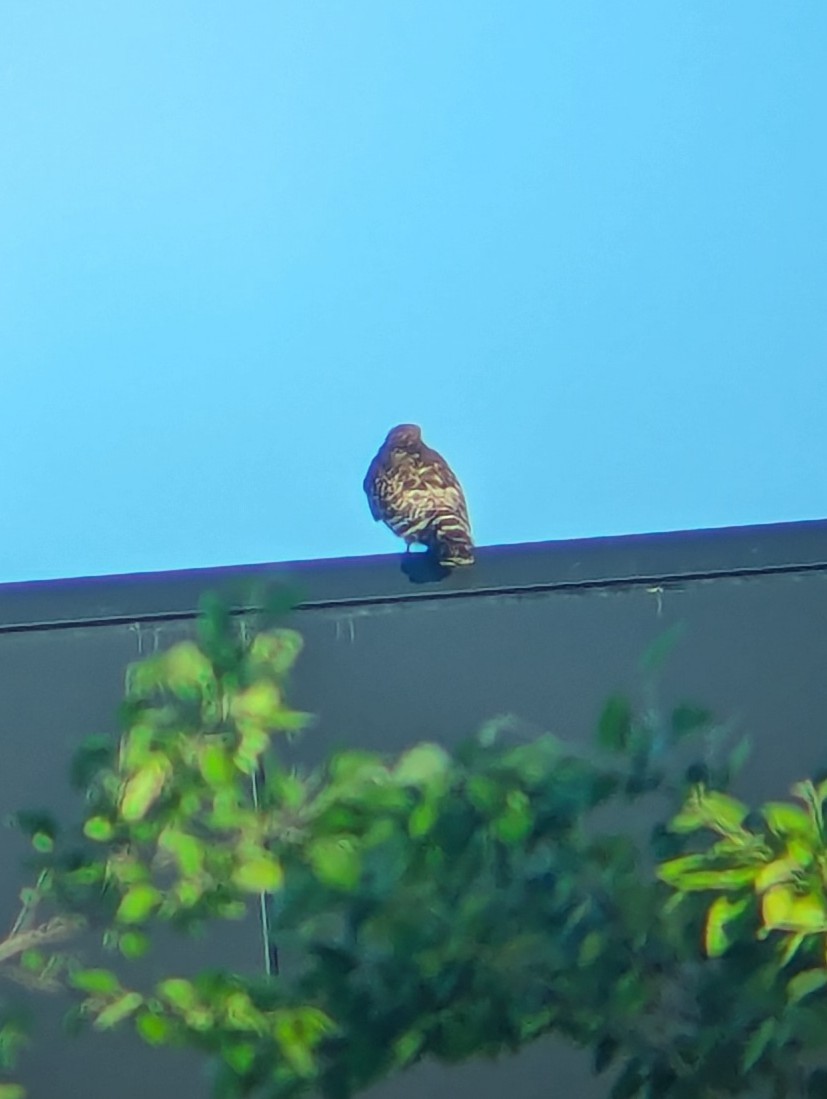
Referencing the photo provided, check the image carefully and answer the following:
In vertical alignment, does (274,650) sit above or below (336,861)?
above

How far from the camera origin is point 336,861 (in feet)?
2.65

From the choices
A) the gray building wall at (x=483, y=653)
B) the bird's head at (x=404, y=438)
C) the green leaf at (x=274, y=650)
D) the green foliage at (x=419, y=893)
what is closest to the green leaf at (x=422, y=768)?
the green foliage at (x=419, y=893)

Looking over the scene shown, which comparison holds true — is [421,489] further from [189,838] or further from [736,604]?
[189,838]

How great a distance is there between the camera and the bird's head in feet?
7.77

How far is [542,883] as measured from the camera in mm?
832

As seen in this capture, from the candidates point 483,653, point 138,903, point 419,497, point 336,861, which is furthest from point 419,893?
point 419,497

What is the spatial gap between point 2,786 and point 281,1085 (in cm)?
125

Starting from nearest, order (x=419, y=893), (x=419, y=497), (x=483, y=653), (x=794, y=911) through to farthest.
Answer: (x=794, y=911), (x=419, y=893), (x=483, y=653), (x=419, y=497)

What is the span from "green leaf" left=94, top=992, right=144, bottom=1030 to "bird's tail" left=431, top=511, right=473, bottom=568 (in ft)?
4.22

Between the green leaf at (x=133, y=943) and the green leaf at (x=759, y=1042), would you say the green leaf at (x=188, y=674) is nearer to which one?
the green leaf at (x=133, y=943)

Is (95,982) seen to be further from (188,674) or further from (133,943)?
(188,674)

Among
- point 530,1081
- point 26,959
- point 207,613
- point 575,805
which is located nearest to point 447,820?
point 575,805

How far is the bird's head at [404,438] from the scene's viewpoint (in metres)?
2.37

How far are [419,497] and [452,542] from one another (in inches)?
4.9
